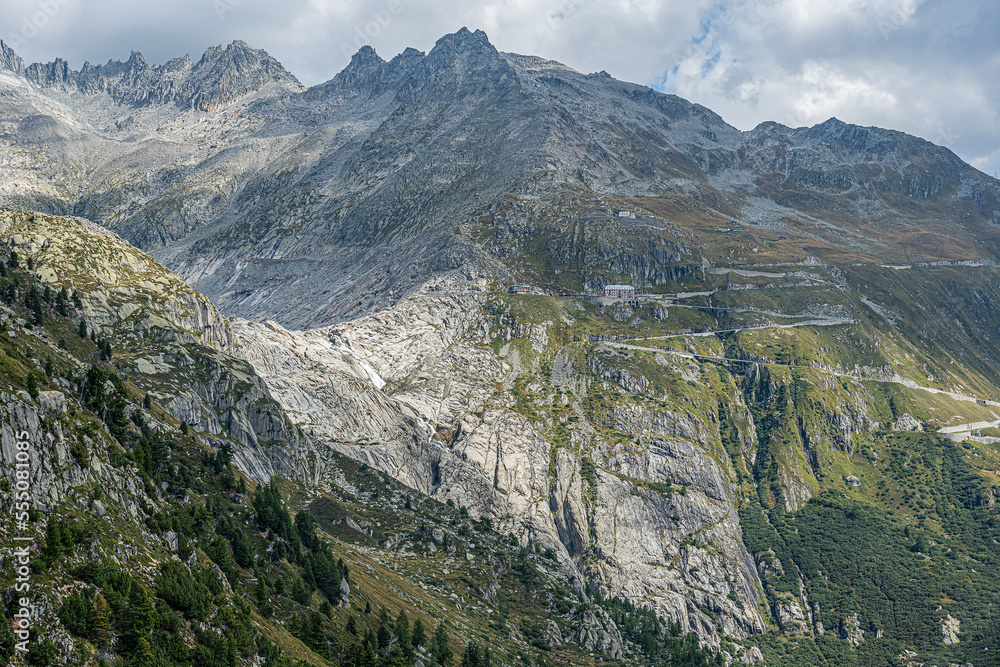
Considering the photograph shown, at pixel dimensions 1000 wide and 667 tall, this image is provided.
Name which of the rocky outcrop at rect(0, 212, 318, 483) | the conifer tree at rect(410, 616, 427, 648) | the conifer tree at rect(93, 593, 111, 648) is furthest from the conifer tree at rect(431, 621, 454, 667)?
the conifer tree at rect(93, 593, 111, 648)

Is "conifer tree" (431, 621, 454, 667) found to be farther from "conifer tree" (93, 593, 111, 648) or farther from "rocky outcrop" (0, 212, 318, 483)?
"conifer tree" (93, 593, 111, 648)

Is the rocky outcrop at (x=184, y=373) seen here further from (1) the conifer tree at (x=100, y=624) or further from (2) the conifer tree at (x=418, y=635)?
(1) the conifer tree at (x=100, y=624)

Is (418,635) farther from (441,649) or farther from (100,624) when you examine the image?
(100,624)

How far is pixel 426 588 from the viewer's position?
155m

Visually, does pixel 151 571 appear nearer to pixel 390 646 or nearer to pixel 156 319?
pixel 390 646

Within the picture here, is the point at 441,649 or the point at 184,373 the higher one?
the point at 184,373

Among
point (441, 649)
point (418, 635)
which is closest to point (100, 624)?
point (418, 635)

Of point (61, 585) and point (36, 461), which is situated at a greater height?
point (36, 461)

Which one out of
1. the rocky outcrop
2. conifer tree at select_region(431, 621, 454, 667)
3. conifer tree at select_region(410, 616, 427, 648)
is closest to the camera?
conifer tree at select_region(410, 616, 427, 648)

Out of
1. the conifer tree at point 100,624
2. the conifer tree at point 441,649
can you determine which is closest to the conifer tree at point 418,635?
the conifer tree at point 441,649

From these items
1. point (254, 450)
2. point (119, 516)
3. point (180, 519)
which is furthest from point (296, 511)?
point (119, 516)

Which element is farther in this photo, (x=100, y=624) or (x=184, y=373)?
(x=184, y=373)

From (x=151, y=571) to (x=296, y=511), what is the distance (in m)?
76.2

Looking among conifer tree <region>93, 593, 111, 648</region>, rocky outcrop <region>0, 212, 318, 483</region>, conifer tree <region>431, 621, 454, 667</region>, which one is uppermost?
rocky outcrop <region>0, 212, 318, 483</region>
